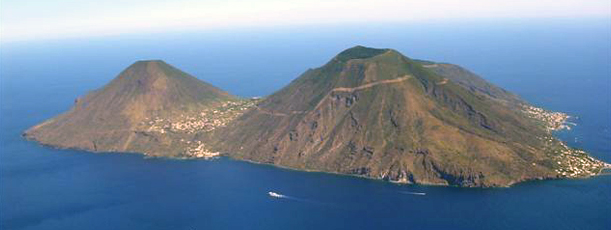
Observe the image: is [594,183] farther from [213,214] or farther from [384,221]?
[213,214]

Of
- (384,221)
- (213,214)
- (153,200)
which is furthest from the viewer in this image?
(153,200)

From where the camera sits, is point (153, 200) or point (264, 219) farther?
point (153, 200)

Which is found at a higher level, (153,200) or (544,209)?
(544,209)

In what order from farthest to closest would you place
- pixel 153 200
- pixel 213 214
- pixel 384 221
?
pixel 153 200 < pixel 213 214 < pixel 384 221

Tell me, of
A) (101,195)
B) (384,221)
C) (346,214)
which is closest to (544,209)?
(384,221)

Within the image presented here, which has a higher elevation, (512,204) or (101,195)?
(512,204)

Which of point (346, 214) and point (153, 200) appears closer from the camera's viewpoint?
point (346, 214)

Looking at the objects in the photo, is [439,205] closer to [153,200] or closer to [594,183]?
[594,183]

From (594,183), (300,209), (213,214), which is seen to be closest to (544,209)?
(594,183)
